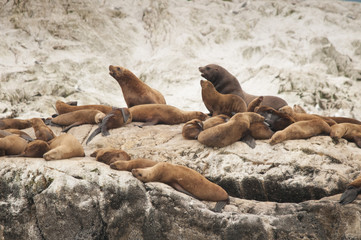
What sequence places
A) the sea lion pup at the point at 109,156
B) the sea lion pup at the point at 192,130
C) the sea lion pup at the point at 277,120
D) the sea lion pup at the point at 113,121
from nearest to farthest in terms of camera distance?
1. the sea lion pup at the point at 109,156
2. the sea lion pup at the point at 192,130
3. the sea lion pup at the point at 277,120
4. the sea lion pup at the point at 113,121

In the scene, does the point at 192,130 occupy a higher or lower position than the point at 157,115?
higher

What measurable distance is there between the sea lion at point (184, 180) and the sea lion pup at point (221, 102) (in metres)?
2.96

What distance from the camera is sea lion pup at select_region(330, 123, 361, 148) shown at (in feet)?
19.3

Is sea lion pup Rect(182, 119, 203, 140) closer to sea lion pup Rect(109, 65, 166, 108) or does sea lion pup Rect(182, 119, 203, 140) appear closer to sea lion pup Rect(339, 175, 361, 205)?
sea lion pup Rect(109, 65, 166, 108)

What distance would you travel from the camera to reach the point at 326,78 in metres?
16.1

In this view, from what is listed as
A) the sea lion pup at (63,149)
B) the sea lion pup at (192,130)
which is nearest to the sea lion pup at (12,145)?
the sea lion pup at (63,149)

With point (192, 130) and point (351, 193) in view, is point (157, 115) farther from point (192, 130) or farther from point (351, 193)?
point (351, 193)

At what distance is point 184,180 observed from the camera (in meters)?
A: 4.77

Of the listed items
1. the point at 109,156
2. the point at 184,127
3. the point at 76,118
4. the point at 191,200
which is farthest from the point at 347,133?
the point at 76,118

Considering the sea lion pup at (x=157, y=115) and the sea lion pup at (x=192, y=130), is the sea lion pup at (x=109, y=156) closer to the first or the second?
the sea lion pup at (x=192, y=130)

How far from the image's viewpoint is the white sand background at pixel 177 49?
1505cm

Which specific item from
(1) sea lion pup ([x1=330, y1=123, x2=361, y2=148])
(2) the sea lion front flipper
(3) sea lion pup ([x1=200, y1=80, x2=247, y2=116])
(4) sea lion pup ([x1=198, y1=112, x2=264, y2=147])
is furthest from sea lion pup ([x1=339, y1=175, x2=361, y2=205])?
(3) sea lion pup ([x1=200, y1=80, x2=247, y2=116])

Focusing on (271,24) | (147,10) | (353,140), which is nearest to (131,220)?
(353,140)

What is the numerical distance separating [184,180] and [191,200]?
0.35m
